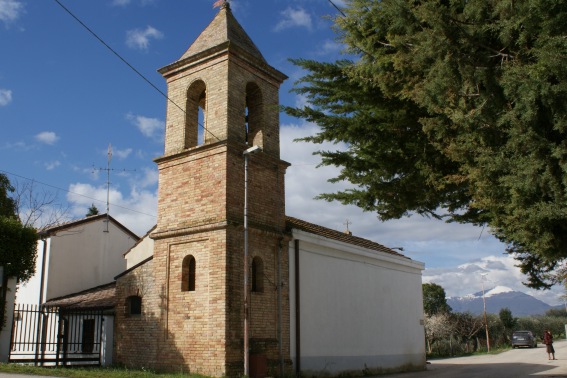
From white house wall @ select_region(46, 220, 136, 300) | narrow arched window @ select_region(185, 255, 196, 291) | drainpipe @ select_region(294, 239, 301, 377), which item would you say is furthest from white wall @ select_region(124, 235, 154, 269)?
drainpipe @ select_region(294, 239, 301, 377)

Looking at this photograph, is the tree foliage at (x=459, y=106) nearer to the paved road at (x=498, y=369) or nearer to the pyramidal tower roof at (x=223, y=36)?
the pyramidal tower roof at (x=223, y=36)

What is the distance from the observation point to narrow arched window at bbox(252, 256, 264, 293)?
14844 millimetres

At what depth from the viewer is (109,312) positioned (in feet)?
57.4

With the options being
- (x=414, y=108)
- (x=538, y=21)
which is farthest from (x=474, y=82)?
(x=414, y=108)

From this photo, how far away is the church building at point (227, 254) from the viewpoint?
1366 centimetres

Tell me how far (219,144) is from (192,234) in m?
2.54

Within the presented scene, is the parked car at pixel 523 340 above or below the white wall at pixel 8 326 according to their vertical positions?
below

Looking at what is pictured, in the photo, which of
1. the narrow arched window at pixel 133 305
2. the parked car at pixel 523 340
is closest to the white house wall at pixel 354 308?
the narrow arched window at pixel 133 305

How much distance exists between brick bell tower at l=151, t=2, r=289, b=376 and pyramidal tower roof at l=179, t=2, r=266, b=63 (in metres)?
0.04

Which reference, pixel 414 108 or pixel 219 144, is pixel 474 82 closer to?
pixel 414 108

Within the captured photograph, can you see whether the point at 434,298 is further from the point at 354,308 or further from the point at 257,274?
the point at 257,274

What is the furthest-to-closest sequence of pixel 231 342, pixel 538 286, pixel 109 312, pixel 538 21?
pixel 109 312 → pixel 231 342 → pixel 538 286 → pixel 538 21

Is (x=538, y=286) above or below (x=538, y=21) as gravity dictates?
below

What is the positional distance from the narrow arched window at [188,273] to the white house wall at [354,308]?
9.72ft
